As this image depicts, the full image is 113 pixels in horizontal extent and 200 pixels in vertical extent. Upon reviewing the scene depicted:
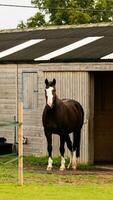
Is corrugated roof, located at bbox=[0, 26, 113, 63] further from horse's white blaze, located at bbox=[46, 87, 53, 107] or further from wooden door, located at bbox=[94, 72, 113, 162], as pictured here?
horse's white blaze, located at bbox=[46, 87, 53, 107]

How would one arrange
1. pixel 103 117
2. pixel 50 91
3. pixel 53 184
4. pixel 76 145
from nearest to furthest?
1. pixel 53 184
2. pixel 50 91
3. pixel 76 145
4. pixel 103 117

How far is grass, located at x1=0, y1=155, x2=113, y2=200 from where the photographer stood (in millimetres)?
15914

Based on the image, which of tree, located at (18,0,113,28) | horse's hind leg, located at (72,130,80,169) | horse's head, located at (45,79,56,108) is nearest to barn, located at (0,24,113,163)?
horse's hind leg, located at (72,130,80,169)

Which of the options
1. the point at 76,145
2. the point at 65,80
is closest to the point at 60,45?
the point at 65,80

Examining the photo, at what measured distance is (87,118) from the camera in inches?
915

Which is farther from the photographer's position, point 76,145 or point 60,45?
point 60,45

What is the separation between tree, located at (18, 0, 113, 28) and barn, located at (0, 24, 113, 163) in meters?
24.6

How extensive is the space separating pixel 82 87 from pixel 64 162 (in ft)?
7.47

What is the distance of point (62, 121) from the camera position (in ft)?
72.6

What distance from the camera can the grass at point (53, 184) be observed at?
52.2ft

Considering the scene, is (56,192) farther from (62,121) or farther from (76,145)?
(76,145)

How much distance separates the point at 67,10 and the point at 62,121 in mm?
31662

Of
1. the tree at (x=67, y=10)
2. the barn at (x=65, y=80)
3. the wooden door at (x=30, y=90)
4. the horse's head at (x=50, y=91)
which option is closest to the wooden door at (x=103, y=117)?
the barn at (x=65, y=80)

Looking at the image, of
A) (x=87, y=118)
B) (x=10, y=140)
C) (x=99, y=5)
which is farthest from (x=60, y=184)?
(x=99, y=5)
